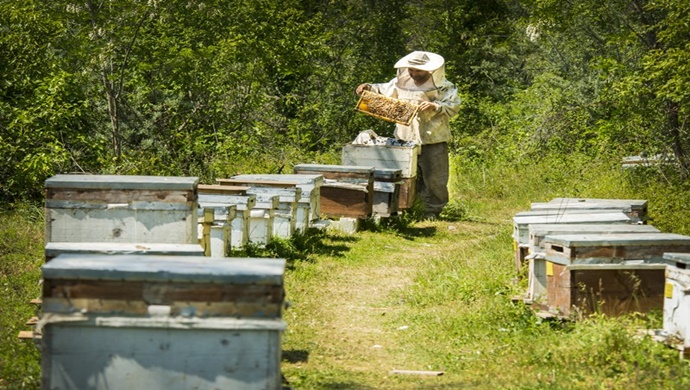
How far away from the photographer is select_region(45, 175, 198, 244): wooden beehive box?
6.87 meters

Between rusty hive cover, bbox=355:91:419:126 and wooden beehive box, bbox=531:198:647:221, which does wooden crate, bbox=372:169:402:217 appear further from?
wooden beehive box, bbox=531:198:647:221

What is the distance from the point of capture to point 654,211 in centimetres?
1084

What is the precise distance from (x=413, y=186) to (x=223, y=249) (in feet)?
18.6

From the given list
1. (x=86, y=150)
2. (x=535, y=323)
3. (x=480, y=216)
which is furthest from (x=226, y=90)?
(x=535, y=323)

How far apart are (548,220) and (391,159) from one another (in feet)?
19.1

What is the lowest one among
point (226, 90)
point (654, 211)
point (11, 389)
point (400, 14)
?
point (11, 389)

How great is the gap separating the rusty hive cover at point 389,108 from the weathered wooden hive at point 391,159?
37 cm

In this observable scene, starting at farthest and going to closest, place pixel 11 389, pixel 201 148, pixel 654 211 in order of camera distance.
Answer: pixel 201 148, pixel 654 211, pixel 11 389

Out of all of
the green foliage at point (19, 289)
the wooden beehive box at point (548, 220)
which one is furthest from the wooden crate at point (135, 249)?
the wooden beehive box at point (548, 220)

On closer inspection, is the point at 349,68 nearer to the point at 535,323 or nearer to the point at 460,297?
the point at 460,297

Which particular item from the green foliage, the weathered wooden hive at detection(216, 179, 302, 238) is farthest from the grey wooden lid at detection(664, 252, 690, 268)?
the weathered wooden hive at detection(216, 179, 302, 238)

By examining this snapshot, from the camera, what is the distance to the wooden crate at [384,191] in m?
13.2

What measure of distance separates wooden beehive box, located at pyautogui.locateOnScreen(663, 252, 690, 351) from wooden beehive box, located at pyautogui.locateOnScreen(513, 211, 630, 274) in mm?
1796

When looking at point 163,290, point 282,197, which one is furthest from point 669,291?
point 282,197
